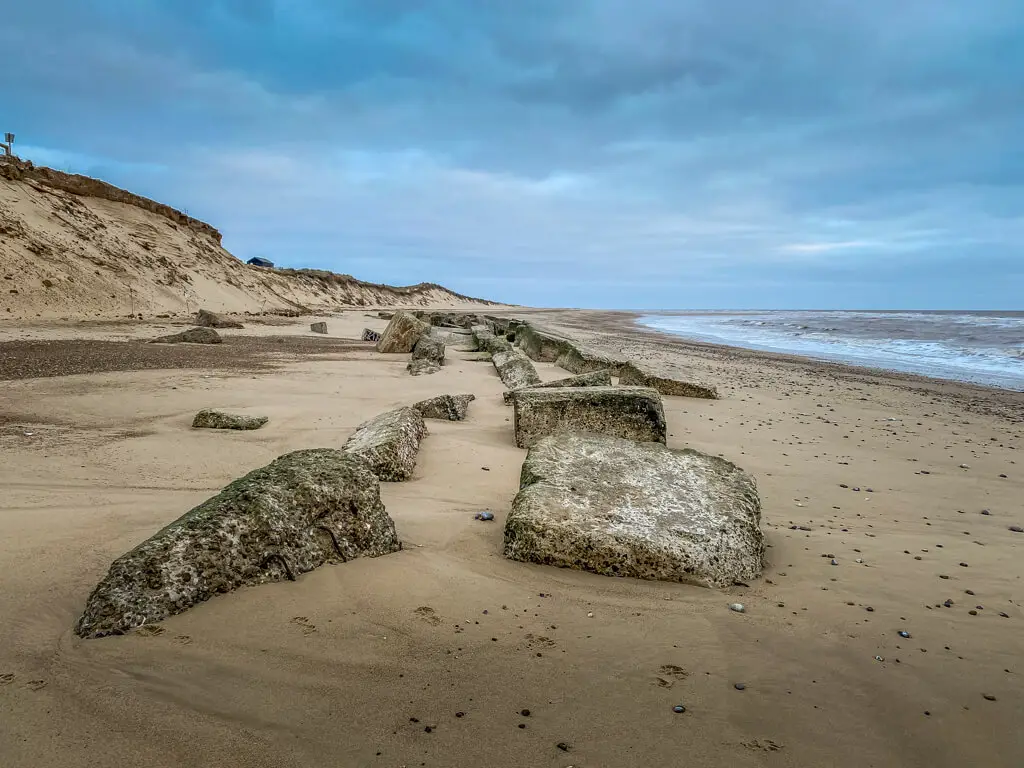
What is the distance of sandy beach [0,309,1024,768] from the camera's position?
5.89 feet

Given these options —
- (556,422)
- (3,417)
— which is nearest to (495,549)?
(556,422)

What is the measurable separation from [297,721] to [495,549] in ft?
4.90

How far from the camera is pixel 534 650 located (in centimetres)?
230

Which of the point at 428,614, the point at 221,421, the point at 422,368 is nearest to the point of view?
the point at 428,614

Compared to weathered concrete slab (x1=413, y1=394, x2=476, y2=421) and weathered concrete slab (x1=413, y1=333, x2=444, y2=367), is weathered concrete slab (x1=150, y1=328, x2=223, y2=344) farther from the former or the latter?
weathered concrete slab (x1=413, y1=394, x2=476, y2=421)

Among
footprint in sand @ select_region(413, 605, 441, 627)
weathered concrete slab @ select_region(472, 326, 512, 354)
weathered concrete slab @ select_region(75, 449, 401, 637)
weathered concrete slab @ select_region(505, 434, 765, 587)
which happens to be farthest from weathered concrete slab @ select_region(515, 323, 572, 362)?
footprint in sand @ select_region(413, 605, 441, 627)

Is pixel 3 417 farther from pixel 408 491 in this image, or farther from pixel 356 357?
pixel 356 357

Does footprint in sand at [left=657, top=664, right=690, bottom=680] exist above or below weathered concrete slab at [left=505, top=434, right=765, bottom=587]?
below

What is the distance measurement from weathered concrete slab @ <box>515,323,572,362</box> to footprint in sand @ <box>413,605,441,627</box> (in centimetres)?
1021

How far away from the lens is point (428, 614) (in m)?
2.49

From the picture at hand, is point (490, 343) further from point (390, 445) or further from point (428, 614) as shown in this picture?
point (428, 614)

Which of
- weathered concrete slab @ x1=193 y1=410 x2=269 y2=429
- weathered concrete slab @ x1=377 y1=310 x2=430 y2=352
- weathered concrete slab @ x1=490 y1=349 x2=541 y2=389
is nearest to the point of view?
weathered concrete slab @ x1=193 y1=410 x2=269 y2=429

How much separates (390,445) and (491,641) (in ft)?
7.02

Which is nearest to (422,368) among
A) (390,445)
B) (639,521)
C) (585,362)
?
(585,362)
